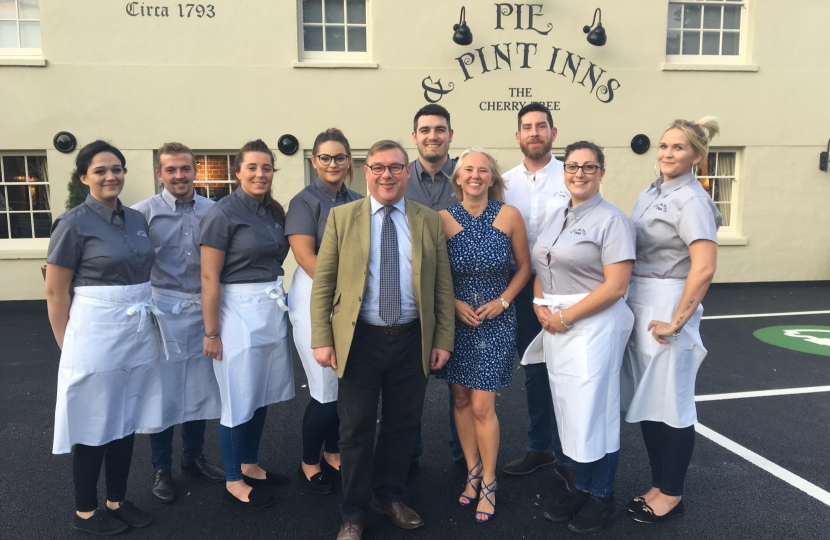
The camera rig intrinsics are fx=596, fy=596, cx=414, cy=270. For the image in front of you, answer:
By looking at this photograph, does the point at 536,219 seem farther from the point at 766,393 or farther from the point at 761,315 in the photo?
the point at 761,315

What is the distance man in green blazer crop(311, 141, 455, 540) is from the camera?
295 cm

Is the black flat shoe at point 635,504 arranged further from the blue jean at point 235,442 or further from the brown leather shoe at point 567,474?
the blue jean at point 235,442

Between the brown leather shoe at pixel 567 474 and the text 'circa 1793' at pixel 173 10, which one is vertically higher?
the text 'circa 1793' at pixel 173 10

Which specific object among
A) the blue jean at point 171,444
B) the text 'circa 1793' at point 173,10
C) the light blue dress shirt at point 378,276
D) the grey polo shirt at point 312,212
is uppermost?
the text 'circa 1793' at point 173,10

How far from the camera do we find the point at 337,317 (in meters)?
2.97

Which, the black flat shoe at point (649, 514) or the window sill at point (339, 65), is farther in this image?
the window sill at point (339, 65)

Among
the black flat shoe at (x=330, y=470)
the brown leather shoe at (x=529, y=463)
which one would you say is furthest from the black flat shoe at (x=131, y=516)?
the brown leather shoe at (x=529, y=463)

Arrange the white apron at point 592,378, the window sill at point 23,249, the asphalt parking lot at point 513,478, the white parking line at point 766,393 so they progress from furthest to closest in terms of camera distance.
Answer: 1. the window sill at point 23,249
2. the white parking line at point 766,393
3. the asphalt parking lot at point 513,478
4. the white apron at point 592,378

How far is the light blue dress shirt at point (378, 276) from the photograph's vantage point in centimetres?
297

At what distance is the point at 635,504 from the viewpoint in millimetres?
3264

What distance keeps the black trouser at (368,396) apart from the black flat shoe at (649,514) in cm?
130

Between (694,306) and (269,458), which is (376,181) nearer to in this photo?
(694,306)

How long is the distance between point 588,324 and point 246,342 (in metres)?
1.87

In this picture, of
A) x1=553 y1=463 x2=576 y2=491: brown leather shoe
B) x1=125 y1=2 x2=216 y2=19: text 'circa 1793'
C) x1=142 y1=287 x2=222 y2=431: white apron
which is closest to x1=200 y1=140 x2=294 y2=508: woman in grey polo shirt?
x1=142 y1=287 x2=222 y2=431: white apron
